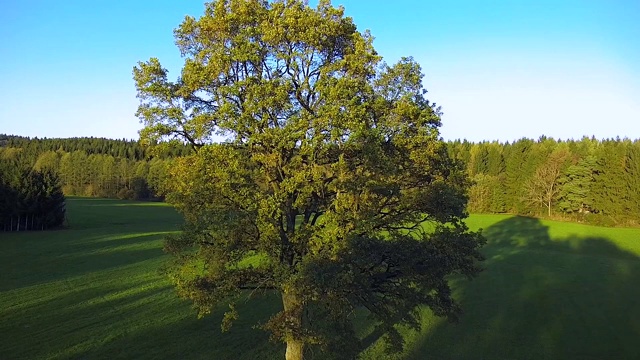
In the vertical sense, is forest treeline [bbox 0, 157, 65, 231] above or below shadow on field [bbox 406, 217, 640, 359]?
above

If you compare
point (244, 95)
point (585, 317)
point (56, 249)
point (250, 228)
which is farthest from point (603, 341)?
point (56, 249)

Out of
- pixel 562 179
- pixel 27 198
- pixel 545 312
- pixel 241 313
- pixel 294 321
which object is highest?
pixel 562 179

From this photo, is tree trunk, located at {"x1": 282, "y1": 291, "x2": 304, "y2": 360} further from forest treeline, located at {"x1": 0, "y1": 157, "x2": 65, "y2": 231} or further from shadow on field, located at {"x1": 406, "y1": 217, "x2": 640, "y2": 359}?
forest treeline, located at {"x1": 0, "y1": 157, "x2": 65, "y2": 231}

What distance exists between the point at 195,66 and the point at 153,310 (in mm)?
19808

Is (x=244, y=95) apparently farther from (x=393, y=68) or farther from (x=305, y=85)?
(x=393, y=68)

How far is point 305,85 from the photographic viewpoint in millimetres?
13312

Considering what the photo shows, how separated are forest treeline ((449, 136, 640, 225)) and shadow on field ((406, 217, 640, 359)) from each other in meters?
29.1

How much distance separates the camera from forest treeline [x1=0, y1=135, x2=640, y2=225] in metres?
82.0

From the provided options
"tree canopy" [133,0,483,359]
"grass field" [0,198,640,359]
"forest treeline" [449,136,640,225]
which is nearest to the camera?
"tree canopy" [133,0,483,359]

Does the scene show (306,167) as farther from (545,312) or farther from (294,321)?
(545,312)

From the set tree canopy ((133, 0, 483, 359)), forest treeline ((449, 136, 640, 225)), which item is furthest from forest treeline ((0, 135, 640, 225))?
tree canopy ((133, 0, 483, 359))

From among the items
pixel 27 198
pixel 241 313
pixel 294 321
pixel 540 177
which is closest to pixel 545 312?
pixel 241 313

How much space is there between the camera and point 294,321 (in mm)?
12461

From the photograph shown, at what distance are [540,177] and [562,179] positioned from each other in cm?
388
